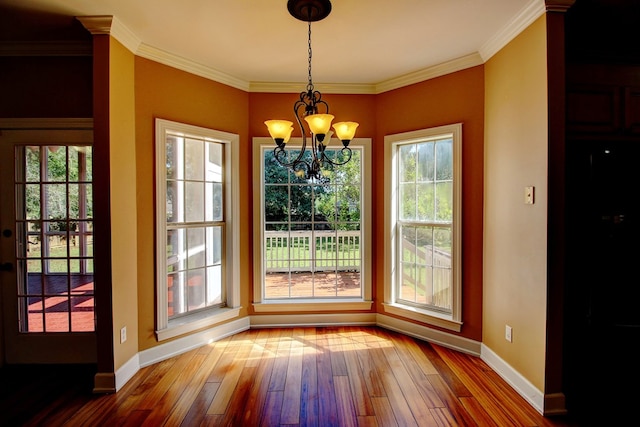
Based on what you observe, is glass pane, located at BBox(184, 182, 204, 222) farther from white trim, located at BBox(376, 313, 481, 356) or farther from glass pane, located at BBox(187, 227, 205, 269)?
white trim, located at BBox(376, 313, 481, 356)

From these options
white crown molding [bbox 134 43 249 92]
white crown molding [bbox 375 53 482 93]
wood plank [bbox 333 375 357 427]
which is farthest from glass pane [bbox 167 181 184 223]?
white crown molding [bbox 375 53 482 93]

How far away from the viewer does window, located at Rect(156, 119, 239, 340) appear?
283cm

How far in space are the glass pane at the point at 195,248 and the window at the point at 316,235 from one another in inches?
22.9

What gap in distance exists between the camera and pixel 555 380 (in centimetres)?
207

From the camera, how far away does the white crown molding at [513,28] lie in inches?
82.6

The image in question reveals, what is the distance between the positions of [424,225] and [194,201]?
234 centimetres

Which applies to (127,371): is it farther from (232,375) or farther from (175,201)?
(175,201)

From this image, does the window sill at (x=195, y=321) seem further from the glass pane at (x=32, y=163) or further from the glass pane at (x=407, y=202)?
the glass pane at (x=407, y=202)

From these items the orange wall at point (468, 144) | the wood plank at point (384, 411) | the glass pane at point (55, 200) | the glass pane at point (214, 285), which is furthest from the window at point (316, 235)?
the glass pane at point (55, 200)

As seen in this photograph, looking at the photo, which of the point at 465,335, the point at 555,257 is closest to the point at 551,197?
the point at 555,257

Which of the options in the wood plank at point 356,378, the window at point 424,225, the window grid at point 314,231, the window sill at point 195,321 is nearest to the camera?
the wood plank at point 356,378

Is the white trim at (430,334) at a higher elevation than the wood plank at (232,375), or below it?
higher

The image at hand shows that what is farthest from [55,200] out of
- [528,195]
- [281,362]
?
[528,195]

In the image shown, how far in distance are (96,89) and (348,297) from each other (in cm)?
305
